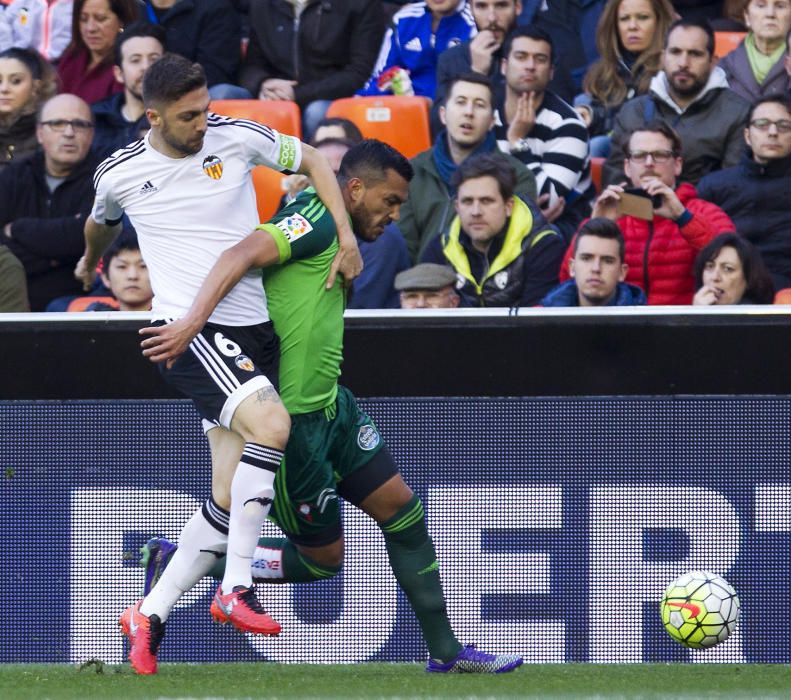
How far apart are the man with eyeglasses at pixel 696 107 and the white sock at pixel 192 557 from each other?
3932 mm

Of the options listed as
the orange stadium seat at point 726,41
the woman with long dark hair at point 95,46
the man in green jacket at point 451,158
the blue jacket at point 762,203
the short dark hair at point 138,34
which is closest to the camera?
the blue jacket at point 762,203

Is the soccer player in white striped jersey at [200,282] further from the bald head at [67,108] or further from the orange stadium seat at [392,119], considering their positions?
the orange stadium seat at [392,119]

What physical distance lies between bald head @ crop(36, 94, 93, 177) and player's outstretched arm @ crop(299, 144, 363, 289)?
11.4 feet

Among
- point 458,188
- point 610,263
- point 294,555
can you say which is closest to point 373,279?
point 458,188

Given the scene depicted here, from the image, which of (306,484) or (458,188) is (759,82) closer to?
Result: (458,188)

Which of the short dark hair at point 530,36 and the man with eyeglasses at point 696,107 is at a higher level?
the short dark hair at point 530,36

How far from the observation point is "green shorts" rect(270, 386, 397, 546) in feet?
17.3

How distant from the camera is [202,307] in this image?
4.87 m

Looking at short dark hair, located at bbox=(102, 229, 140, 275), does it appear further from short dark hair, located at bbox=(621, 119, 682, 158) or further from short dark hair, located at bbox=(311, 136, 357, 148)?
short dark hair, located at bbox=(621, 119, 682, 158)

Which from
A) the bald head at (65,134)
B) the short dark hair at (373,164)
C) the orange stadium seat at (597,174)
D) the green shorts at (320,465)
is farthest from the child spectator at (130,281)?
the orange stadium seat at (597,174)

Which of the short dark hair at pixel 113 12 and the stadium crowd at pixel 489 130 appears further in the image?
the short dark hair at pixel 113 12

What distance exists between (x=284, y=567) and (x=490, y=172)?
2.81 metres

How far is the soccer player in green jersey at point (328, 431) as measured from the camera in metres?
5.21

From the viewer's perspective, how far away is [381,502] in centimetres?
536
